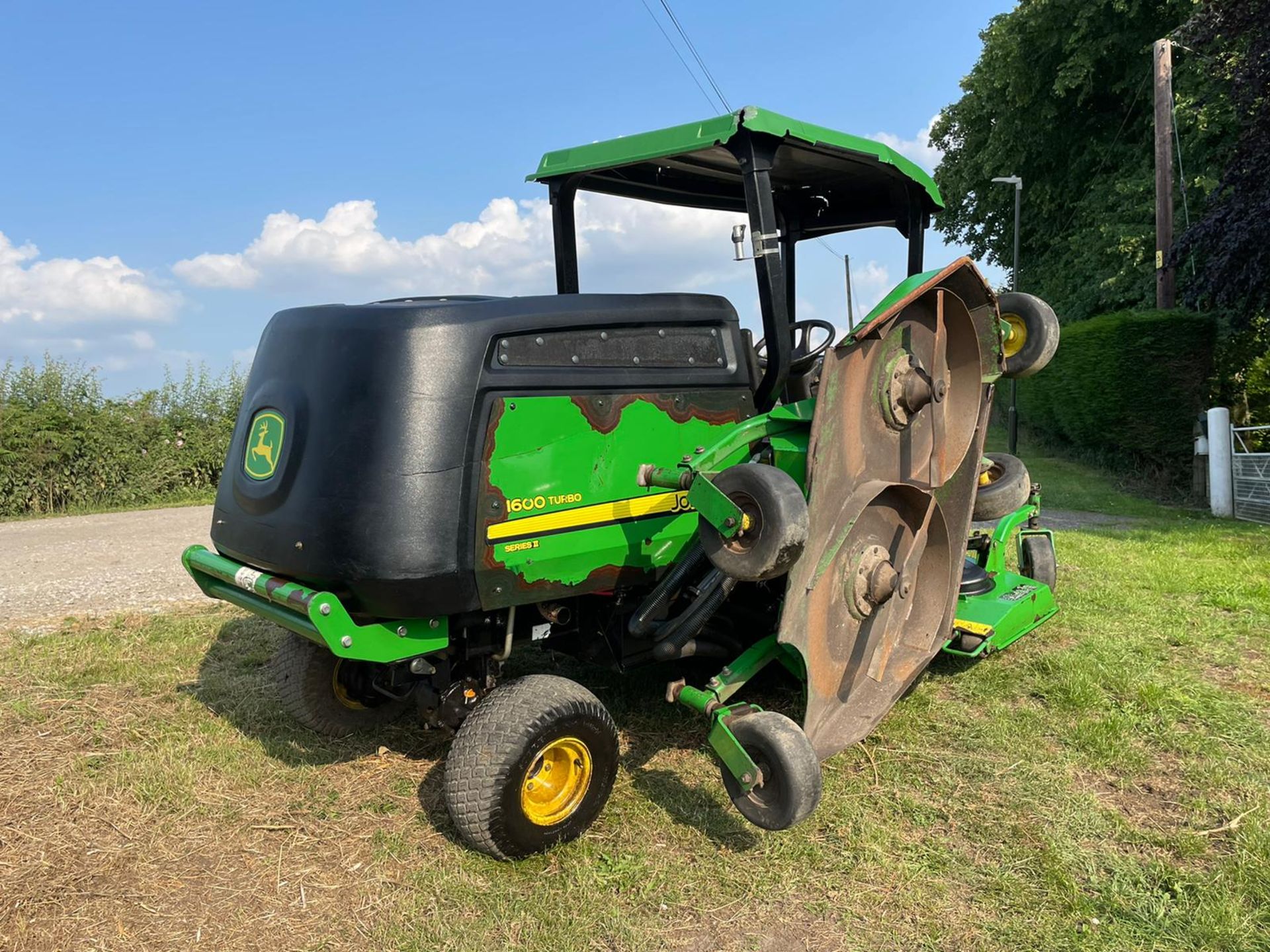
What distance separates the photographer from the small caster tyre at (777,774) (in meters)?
2.93

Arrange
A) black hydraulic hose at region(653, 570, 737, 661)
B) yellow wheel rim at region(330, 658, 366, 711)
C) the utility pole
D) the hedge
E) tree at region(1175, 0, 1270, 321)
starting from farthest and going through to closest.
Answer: the utility pole
the hedge
tree at region(1175, 0, 1270, 321)
yellow wheel rim at region(330, 658, 366, 711)
black hydraulic hose at region(653, 570, 737, 661)

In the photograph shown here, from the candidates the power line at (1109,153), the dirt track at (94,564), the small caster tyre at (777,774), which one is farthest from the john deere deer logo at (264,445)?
the power line at (1109,153)

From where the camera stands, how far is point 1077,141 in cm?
2152

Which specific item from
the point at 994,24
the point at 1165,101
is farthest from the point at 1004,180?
the point at 1165,101

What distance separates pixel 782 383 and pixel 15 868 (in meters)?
3.11

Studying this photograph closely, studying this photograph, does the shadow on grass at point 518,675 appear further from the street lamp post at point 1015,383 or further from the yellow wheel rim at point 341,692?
the street lamp post at point 1015,383

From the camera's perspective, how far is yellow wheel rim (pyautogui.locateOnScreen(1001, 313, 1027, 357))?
402cm

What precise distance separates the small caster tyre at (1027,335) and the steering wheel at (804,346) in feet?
2.37

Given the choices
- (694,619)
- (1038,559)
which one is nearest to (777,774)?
(694,619)

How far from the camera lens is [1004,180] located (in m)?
20.1

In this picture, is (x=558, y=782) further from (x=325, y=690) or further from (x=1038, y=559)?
(x=1038, y=559)

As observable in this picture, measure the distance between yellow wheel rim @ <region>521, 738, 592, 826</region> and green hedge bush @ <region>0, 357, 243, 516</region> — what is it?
11.9 meters

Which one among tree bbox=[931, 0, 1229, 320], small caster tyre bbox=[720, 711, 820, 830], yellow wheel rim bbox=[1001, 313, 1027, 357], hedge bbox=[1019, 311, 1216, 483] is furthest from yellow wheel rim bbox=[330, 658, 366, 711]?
tree bbox=[931, 0, 1229, 320]

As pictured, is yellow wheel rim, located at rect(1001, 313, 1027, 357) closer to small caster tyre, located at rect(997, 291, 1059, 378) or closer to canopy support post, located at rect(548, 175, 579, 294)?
small caster tyre, located at rect(997, 291, 1059, 378)
